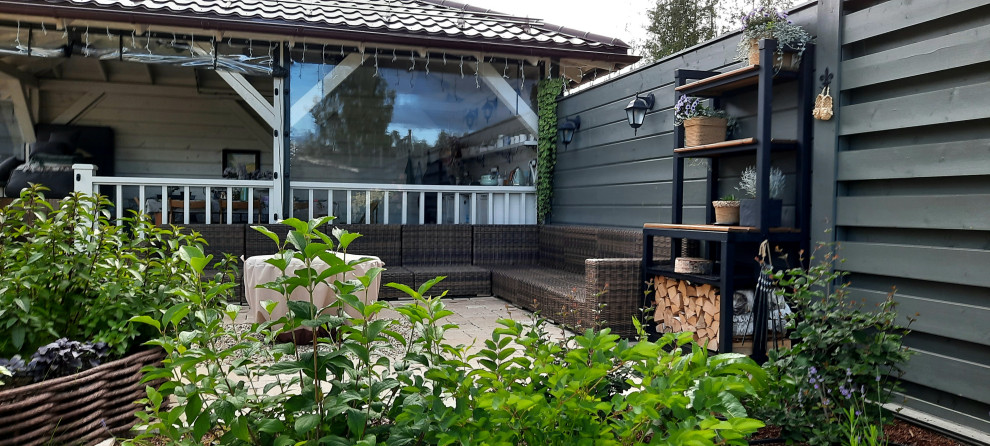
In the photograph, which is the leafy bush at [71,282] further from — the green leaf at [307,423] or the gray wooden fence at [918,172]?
the gray wooden fence at [918,172]

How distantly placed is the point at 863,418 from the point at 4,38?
7371 mm

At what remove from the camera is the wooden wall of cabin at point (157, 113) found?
31.1ft

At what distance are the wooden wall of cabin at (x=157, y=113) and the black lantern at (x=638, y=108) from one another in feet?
22.2

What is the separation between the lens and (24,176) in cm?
811

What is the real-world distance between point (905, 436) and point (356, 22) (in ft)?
18.6

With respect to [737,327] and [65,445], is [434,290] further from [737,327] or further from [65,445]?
[65,445]

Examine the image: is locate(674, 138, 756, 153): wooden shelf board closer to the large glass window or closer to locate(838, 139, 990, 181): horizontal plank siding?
locate(838, 139, 990, 181): horizontal plank siding

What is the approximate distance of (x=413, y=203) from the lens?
725 cm

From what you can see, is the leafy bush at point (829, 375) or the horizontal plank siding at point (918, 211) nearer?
the leafy bush at point (829, 375)

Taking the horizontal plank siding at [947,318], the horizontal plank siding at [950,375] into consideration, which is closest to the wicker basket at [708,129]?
the horizontal plank siding at [947,318]

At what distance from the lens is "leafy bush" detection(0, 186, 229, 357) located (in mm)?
1984

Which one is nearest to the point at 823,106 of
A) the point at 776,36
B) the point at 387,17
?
the point at 776,36

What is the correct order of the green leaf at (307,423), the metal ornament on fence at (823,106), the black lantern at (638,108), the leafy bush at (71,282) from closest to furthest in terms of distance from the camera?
the green leaf at (307,423)
the leafy bush at (71,282)
the metal ornament on fence at (823,106)
the black lantern at (638,108)

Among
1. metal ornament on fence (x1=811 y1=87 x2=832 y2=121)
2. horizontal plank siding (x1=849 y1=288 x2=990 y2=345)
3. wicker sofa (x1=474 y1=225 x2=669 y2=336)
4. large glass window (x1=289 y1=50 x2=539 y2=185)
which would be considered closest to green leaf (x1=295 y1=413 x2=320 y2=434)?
wicker sofa (x1=474 y1=225 x2=669 y2=336)
